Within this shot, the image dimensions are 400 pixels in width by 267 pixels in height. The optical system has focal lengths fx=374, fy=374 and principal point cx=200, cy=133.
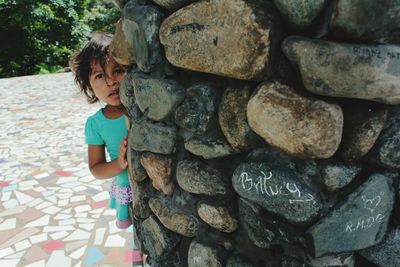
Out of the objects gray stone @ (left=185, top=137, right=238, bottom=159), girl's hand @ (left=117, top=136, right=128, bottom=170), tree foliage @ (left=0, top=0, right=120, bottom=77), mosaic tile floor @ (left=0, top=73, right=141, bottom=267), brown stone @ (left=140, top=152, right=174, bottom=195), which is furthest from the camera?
tree foliage @ (left=0, top=0, right=120, bottom=77)

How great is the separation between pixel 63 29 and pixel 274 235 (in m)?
15.3

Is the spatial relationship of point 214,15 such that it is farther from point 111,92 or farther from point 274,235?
point 111,92

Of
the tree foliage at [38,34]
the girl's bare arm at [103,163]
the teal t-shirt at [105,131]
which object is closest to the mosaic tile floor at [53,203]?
the girl's bare arm at [103,163]

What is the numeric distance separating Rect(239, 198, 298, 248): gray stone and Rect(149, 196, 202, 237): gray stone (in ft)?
0.80

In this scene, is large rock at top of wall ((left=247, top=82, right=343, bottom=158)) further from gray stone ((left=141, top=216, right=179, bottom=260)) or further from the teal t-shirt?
the teal t-shirt

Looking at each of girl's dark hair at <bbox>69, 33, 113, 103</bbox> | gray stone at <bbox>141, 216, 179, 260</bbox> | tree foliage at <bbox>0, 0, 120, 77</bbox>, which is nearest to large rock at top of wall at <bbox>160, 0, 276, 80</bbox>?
gray stone at <bbox>141, 216, 179, 260</bbox>

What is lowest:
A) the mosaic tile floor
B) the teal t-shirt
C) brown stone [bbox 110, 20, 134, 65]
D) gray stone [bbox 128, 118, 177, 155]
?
the mosaic tile floor

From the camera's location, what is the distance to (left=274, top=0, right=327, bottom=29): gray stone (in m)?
0.86

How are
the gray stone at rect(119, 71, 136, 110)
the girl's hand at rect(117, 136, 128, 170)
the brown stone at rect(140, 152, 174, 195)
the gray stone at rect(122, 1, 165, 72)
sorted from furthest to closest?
the girl's hand at rect(117, 136, 128, 170) → the gray stone at rect(119, 71, 136, 110) → the brown stone at rect(140, 152, 174, 195) → the gray stone at rect(122, 1, 165, 72)

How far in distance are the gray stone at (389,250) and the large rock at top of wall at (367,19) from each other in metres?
0.53

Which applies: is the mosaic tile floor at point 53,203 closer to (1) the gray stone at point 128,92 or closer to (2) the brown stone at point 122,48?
(1) the gray stone at point 128,92

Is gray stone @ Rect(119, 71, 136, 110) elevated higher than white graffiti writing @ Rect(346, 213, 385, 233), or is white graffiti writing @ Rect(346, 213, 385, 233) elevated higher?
gray stone @ Rect(119, 71, 136, 110)

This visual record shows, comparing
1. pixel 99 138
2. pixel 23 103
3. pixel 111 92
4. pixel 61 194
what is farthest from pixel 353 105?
pixel 23 103

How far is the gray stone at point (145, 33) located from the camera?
125 cm
